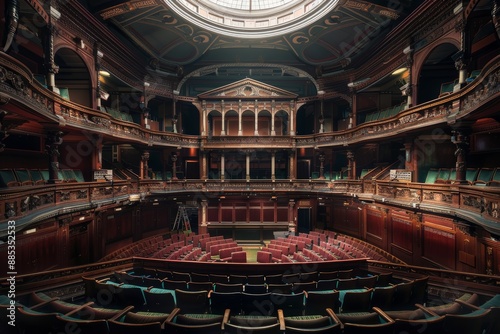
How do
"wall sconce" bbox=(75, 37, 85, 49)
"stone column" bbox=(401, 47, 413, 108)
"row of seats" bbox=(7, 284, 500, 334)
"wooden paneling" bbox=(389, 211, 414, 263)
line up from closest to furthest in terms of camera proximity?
"row of seats" bbox=(7, 284, 500, 334), "wooden paneling" bbox=(389, 211, 414, 263), "wall sconce" bbox=(75, 37, 85, 49), "stone column" bbox=(401, 47, 413, 108)

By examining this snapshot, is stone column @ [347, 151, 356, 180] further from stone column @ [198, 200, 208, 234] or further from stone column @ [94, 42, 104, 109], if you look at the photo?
stone column @ [94, 42, 104, 109]

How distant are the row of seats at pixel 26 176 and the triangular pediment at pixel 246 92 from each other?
11.7 m

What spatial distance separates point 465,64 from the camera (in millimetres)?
9547

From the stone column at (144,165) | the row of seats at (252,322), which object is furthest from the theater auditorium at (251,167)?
the stone column at (144,165)

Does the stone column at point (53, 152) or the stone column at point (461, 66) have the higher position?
the stone column at point (461, 66)

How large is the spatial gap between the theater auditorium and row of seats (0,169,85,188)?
64 millimetres

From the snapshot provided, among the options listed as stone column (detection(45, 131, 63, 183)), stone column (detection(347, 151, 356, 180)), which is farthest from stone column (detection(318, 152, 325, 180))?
stone column (detection(45, 131, 63, 183))

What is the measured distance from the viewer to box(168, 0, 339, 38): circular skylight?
650 inches

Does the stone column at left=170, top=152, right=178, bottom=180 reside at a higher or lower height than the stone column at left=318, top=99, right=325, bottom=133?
lower

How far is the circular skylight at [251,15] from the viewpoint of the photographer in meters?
16.5

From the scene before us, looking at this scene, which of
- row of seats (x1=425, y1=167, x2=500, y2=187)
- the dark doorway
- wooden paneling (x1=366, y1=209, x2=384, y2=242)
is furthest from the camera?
the dark doorway

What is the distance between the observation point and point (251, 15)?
19094 mm

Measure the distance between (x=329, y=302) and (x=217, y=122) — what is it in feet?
60.2

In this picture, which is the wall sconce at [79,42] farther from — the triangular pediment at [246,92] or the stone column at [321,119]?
the stone column at [321,119]
